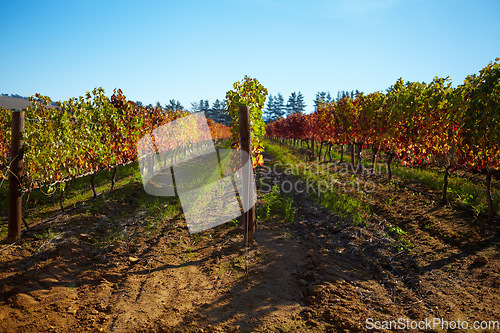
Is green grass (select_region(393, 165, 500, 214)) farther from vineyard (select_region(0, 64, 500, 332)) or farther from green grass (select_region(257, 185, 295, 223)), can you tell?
green grass (select_region(257, 185, 295, 223))

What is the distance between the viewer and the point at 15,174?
4559mm

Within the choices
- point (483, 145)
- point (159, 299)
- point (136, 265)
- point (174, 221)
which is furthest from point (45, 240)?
point (483, 145)

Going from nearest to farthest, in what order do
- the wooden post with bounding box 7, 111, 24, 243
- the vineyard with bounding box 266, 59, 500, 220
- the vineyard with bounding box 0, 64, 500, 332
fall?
the vineyard with bounding box 0, 64, 500, 332
the wooden post with bounding box 7, 111, 24, 243
the vineyard with bounding box 266, 59, 500, 220

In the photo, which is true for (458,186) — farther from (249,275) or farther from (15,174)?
(15,174)

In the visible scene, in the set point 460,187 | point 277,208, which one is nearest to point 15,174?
point 277,208

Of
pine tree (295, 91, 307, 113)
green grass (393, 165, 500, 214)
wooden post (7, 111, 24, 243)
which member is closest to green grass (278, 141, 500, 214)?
green grass (393, 165, 500, 214)

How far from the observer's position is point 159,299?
3.60 metres

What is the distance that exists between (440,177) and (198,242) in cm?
943

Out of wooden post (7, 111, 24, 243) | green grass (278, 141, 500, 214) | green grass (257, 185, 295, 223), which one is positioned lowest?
green grass (278, 141, 500, 214)

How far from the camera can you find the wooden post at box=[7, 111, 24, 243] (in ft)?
14.9

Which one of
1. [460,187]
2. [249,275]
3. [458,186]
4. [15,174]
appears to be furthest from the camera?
[458,186]

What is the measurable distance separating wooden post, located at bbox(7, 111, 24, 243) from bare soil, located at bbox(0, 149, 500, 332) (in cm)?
36

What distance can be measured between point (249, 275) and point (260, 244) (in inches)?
41.4

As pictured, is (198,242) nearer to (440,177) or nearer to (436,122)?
(436,122)
